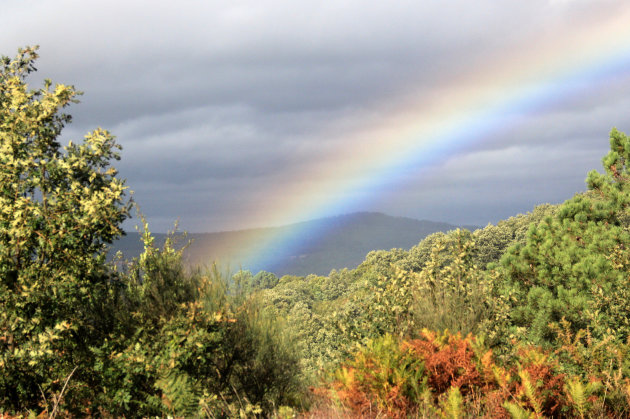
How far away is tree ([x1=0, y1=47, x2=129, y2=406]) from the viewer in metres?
6.41

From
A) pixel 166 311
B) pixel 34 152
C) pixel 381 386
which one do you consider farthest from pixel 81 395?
pixel 381 386

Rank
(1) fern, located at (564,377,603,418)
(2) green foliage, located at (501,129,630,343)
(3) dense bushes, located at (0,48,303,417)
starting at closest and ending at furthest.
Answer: (1) fern, located at (564,377,603,418)
(3) dense bushes, located at (0,48,303,417)
(2) green foliage, located at (501,129,630,343)

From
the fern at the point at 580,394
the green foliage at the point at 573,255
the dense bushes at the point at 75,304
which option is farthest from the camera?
the green foliage at the point at 573,255

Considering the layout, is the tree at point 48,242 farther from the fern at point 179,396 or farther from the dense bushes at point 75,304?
the fern at point 179,396

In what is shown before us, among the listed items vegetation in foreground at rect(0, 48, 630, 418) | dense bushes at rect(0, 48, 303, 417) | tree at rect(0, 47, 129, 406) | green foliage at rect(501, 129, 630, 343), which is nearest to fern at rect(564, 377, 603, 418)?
vegetation in foreground at rect(0, 48, 630, 418)

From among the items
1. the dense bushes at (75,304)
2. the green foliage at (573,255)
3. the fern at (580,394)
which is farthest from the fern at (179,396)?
the green foliage at (573,255)

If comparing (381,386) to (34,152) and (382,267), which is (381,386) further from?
(382,267)

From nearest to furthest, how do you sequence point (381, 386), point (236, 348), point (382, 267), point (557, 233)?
point (381, 386)
point (236, 348)
point (557, 233)
point (382, 267)

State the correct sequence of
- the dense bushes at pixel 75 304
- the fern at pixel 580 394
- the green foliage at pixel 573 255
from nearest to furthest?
the fern at pixel 580 394 → the dense bushes at pixel 75 304 → the green foliage at pixel 573 255

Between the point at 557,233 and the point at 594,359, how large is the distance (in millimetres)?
11631

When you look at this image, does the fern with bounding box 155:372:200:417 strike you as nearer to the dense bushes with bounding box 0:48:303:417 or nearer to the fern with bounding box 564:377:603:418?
the dense bushes with bounding box 0:48:303:417

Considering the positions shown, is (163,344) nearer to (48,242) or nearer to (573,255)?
(48,242)

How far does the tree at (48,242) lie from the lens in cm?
641

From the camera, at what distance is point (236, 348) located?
8.33m
